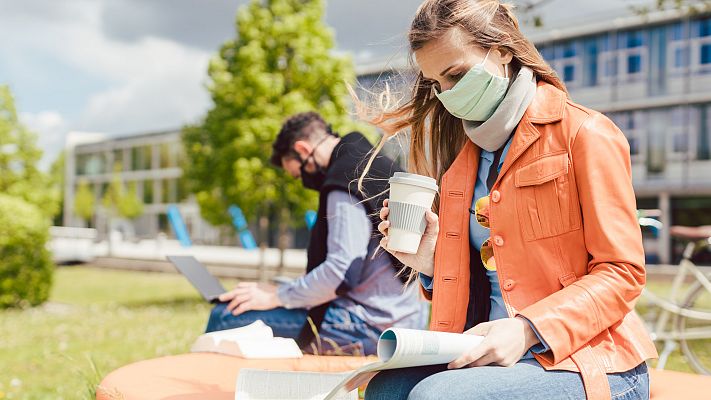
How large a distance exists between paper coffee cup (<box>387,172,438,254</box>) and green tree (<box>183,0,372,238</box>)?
38.1 ft

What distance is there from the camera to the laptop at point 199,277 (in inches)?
147

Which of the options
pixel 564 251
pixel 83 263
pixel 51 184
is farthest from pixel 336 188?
pixel 83 263

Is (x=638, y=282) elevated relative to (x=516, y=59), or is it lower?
lower

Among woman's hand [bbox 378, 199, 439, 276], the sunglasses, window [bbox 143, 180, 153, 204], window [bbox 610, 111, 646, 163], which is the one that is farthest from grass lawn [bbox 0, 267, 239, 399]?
window [bbox 143, 180, 153, 204]

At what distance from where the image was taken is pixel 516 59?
2.07 meters

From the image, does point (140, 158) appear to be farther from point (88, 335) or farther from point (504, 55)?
point (504, 55)

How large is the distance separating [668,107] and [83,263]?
27.2 meters

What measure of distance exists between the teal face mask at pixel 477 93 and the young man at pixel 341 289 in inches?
56.3

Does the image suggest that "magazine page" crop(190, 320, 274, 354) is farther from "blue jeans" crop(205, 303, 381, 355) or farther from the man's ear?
the man's ear

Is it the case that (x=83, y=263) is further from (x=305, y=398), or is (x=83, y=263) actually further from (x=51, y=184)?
(x=305, y=398)

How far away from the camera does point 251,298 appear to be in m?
3.54

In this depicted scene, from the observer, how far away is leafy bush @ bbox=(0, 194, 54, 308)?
13.1 metres

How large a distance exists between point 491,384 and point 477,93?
0.79 metres

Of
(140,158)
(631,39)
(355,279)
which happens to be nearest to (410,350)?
(355,279)
